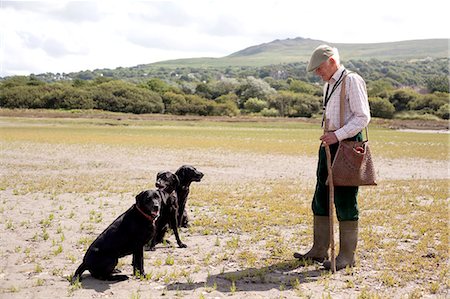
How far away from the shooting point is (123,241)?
6.19m

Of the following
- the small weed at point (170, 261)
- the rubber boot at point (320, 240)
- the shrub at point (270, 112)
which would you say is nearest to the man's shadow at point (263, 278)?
the rubber boot at point (320, 240)

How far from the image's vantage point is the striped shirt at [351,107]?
20.8 ft

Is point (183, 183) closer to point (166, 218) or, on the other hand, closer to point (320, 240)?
point (166, 218)

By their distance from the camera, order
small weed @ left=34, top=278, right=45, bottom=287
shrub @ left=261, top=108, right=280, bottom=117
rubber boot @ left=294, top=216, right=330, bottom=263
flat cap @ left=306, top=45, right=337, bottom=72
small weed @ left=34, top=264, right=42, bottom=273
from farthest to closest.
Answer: shrub @ left=261, top=108, right=280, bottom=117, rubber boot @ left=294, top=216, right=330, bottom=263, small weed @ left=34, top=264, right=42, bottom=273, flat cap @ left=306, top=45, right=337, bottom=72, small weed @ left=34, top=278, right=45, bottom=287

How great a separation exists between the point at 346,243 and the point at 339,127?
152 centimetres

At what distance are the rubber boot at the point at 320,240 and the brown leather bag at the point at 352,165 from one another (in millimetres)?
743

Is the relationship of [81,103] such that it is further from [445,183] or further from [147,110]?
[445,183]

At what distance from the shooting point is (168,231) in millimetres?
8922

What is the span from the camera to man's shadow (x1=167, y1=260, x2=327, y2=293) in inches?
240

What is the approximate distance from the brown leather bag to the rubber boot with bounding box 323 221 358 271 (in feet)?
1.95

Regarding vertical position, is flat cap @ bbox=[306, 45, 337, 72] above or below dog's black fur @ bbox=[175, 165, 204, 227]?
above

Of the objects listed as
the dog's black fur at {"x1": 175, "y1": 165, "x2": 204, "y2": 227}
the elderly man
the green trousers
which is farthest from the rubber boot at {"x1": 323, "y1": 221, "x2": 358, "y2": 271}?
the dog's black fur at {"x1": 175, "y1": 165, "x2": 204, "y2": 227}

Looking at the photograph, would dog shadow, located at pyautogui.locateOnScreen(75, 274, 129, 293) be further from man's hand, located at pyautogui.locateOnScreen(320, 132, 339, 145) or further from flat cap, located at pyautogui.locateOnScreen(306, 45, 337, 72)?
flat cap, located at pyautogui.locateOnScreen(306, 45, 337, 72)

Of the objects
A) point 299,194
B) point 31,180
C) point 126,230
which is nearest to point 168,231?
point 126,230
